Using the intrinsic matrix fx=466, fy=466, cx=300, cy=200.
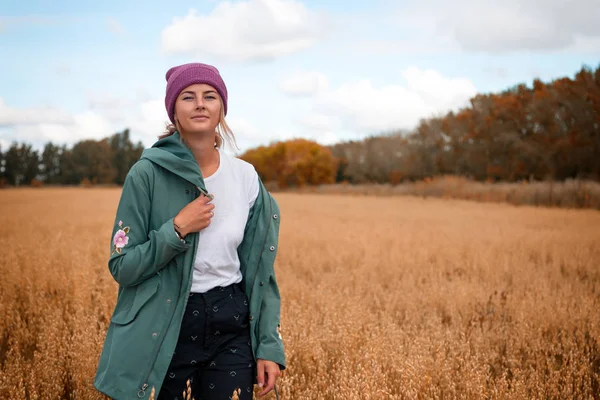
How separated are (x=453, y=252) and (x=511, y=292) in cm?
266

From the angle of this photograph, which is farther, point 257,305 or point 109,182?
point 109,182

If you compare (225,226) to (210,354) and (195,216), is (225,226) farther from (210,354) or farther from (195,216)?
(210,354)

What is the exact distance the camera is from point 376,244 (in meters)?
10.2

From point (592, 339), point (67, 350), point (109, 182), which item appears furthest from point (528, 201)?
point (109, 182)

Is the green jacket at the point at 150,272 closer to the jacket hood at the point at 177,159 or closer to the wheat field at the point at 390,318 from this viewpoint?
the jacket hood at the point at 177,159

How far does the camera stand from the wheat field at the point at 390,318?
345 cm

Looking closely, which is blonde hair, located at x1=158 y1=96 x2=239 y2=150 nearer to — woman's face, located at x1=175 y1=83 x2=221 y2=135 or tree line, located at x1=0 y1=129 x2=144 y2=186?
woman's face, located at x1=175 y1=83 x2=221 y2=135

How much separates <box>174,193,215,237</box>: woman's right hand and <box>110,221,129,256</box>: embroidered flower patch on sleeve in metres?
0.25

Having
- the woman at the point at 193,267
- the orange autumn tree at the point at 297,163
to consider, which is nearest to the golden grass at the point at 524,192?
the woman at the point at 193,267

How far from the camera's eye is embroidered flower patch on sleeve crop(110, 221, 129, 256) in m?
2.22

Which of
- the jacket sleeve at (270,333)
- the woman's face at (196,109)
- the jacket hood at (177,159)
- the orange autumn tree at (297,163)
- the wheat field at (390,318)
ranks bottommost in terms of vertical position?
the wheat field at (390,318)

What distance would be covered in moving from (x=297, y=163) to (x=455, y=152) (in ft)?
82.5

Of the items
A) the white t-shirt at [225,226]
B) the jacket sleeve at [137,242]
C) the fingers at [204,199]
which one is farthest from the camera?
the white t-shirt at [225,226]

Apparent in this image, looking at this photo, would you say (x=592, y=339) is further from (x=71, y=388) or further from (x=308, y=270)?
(x=71, y=388)
